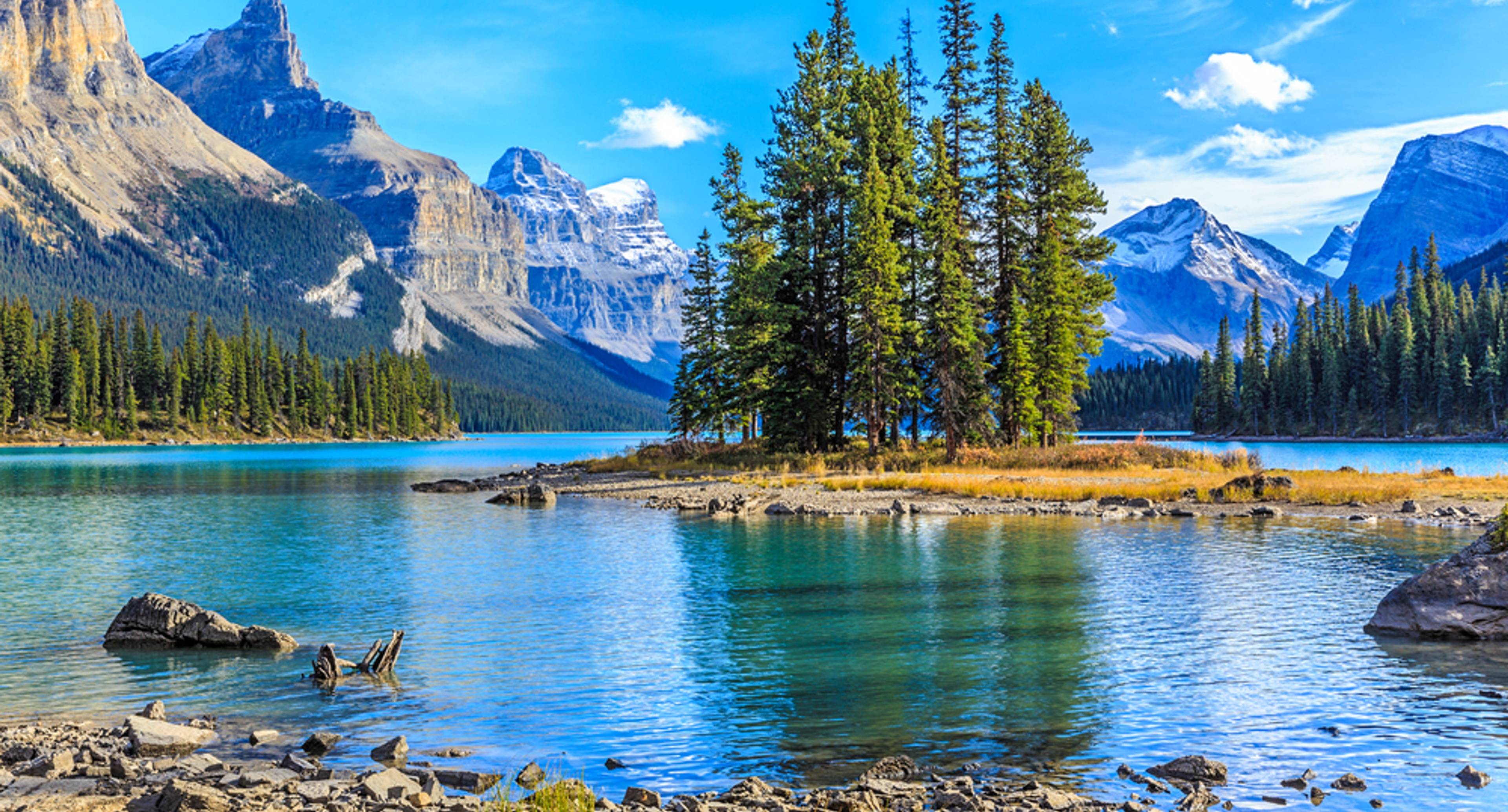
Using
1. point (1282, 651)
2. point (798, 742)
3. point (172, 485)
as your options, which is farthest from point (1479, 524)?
point (172, 485)

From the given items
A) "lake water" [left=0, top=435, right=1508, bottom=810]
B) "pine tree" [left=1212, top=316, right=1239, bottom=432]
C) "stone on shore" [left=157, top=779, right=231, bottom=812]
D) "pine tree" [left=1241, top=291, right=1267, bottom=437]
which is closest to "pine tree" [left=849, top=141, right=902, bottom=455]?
"lake water" [left=0, top=435, right=1508, bottom=810]

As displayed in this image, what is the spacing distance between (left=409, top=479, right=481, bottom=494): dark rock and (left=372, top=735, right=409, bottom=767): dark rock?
156ft

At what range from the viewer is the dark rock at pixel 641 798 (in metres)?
9.38

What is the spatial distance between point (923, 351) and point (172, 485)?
153 feet

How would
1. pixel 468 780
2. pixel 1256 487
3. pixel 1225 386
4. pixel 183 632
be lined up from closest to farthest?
1. pixel 468 780
2. pixel 183 632
3. pixel 1256 487
4. pixel 1225 386

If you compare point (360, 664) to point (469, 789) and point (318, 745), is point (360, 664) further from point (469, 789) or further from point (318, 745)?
point (469, 789)

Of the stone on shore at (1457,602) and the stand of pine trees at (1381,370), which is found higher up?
Result: the stand of pine trees at (1381,370)

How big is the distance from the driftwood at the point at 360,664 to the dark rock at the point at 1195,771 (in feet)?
36.2

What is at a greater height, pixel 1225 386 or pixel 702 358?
pixel 1225 386

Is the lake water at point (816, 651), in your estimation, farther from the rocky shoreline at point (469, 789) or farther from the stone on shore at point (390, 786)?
the stone on shore at point (390, 786)

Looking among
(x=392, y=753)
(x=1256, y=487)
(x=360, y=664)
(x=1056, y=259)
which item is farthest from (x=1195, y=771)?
(x=1056, y=259)

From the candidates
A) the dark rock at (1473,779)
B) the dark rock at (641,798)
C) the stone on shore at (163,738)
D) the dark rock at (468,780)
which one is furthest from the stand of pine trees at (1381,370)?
the stone on shore at (163,738)

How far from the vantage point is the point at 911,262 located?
2162 inches

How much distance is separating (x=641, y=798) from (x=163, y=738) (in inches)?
236
